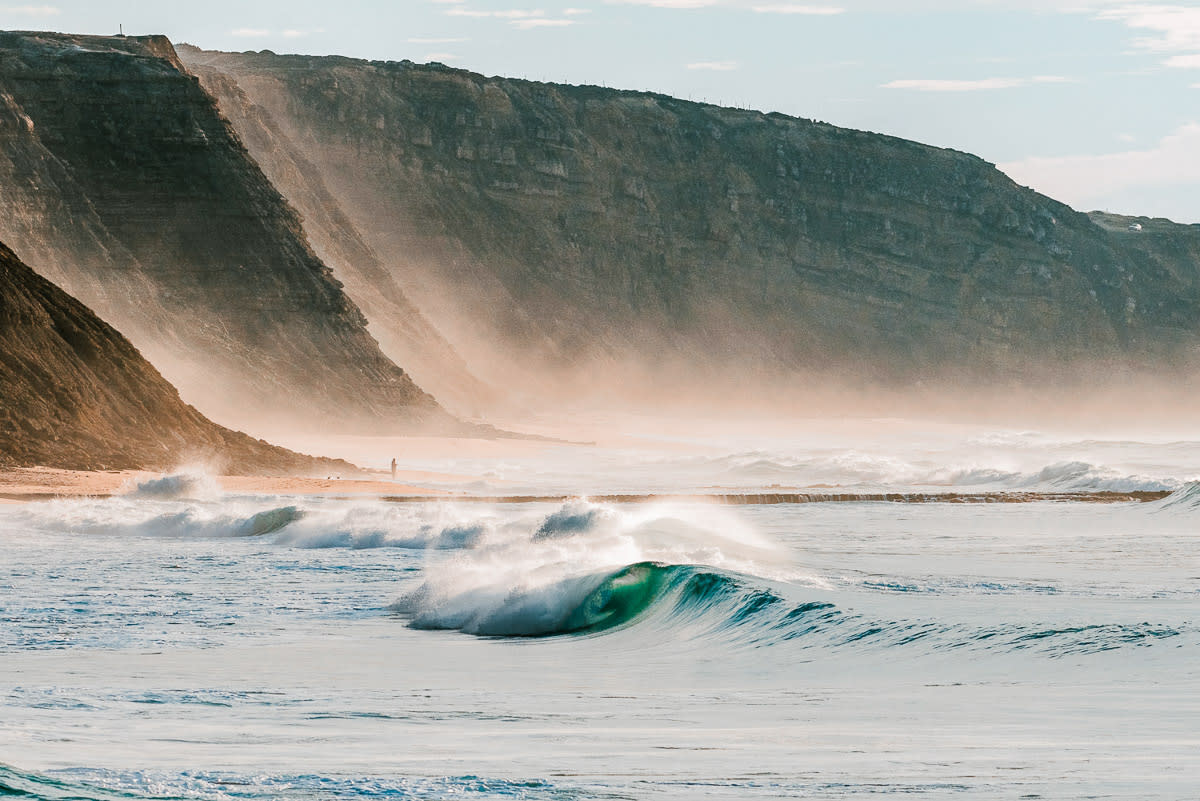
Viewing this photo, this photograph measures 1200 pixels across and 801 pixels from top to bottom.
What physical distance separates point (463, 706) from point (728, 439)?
71373 mm

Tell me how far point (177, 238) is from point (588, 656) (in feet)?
187

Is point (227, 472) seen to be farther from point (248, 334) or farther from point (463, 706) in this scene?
point (463, 706)

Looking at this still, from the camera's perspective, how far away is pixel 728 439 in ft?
271

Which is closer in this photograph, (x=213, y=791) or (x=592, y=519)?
(x=213, y=791)

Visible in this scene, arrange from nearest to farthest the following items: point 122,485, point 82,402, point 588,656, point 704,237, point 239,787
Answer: point 239,787 < point 588,656 < point 122,485 < point 82,402 < point 704,237

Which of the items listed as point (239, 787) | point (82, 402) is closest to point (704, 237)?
point (82, 402)

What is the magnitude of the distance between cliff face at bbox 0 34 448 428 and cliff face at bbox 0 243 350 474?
59.4 feet

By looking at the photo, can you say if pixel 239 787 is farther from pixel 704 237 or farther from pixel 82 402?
pixel 704 237

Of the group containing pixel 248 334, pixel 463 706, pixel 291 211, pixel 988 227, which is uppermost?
pixel 988 227

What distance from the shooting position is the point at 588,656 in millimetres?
15047

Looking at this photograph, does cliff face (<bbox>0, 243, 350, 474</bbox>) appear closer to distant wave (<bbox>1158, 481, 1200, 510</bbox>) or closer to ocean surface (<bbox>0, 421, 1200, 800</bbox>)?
ocean surface (<bbox>0, 421, 1200, 800</bbox>)

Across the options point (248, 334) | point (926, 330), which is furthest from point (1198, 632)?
point (926, 330)

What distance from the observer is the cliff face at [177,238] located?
63.6 m

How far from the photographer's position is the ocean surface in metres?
9.17
